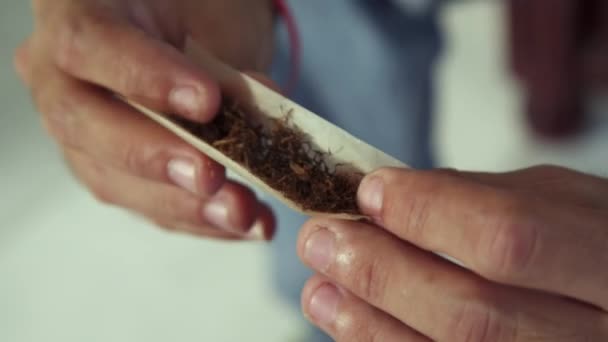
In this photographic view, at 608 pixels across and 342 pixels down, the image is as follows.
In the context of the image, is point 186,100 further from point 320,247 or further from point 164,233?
point 164,233

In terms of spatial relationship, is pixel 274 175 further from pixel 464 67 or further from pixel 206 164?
pixel 464 67

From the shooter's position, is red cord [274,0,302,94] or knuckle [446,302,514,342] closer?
knuckle [446,302,514,342]

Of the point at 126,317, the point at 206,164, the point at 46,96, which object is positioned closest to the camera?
the point at 206,164

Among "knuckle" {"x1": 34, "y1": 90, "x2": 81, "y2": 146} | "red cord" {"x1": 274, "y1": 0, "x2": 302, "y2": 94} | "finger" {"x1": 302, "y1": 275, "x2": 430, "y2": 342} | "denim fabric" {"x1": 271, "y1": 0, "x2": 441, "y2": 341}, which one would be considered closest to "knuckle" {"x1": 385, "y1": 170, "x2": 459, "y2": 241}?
"finger" {"x1": 302, "y1": 275, "x2": 430, "y2": 342}

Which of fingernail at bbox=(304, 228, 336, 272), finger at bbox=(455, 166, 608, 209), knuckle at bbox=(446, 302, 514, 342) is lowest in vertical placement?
knuckle at bbox=(446, 302, 514, 342)

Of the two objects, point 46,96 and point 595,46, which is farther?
point 595,46

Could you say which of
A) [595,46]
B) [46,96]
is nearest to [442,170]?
[46,96]

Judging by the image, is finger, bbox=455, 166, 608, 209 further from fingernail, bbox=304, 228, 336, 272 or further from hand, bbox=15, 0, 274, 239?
hand, bbox=15, 0, 274, 239
